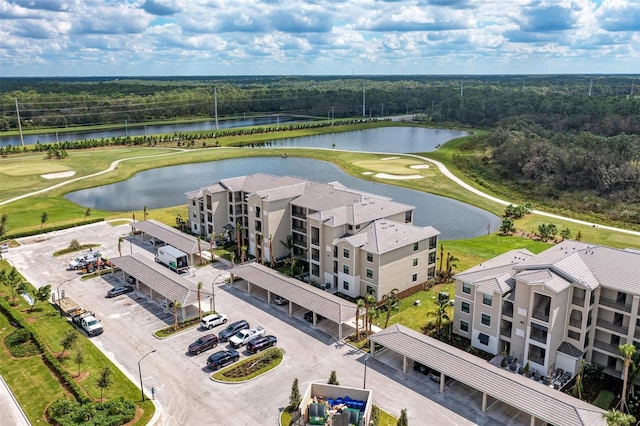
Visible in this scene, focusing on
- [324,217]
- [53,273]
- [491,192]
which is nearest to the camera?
[324,217]

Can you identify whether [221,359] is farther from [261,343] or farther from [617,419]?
[617,419]

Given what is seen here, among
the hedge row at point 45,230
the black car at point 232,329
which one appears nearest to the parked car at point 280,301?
the black car at point 232,329

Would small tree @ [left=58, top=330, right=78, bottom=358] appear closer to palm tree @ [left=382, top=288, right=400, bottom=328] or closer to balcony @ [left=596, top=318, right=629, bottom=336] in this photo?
palm tree @ [left=382, top=288, right=400, bottom=328]

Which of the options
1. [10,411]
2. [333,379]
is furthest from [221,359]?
[10,411]

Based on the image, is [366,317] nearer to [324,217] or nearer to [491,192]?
[324,217]

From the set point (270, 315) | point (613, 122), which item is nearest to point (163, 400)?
point (270, 315)

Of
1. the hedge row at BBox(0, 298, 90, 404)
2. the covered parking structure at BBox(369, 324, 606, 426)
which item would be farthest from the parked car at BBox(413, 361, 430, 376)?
the hedge row at BBox(0, 298, 90, 404)

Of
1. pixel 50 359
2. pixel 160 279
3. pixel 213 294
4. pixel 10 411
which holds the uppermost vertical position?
pixel 160 279
